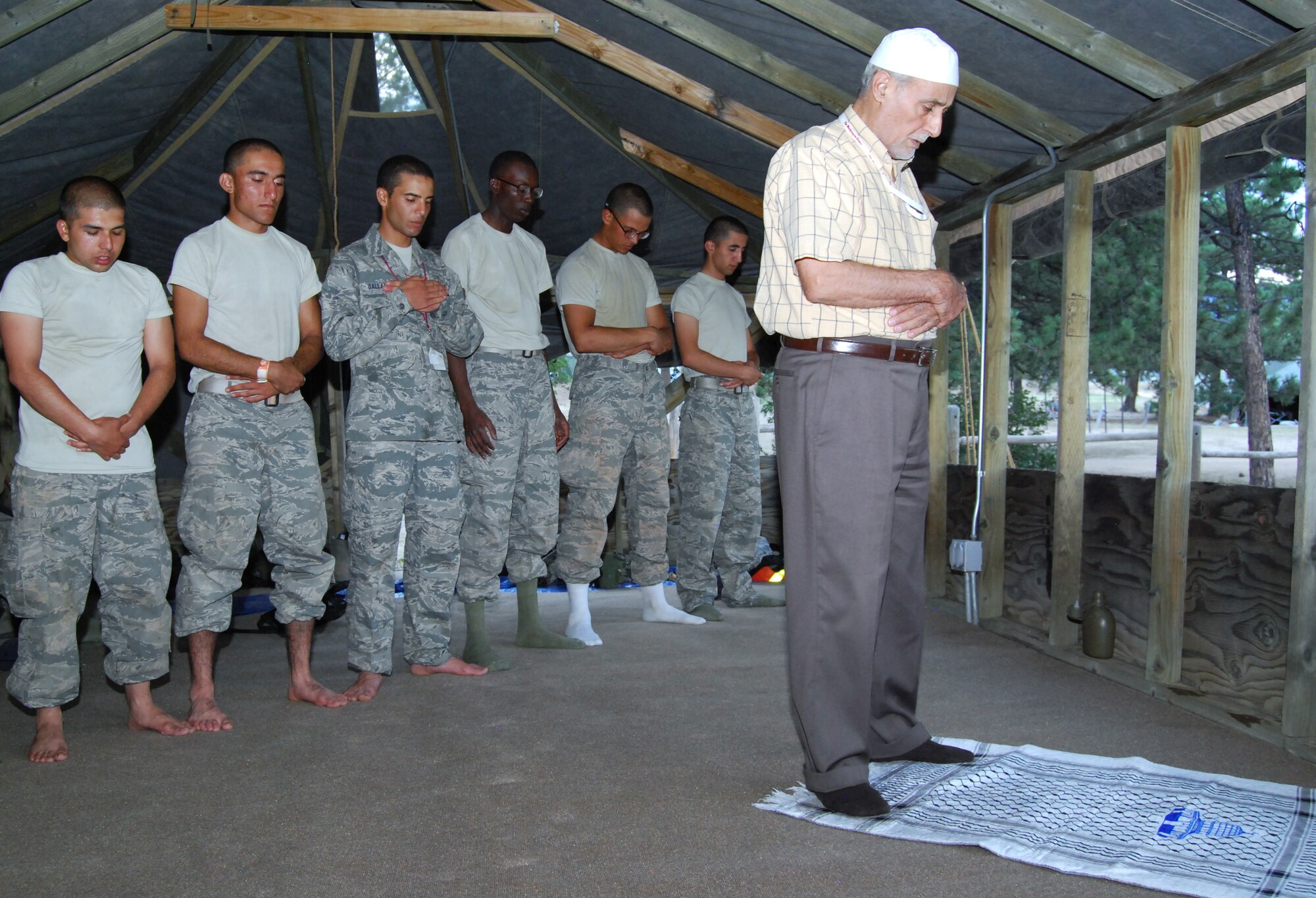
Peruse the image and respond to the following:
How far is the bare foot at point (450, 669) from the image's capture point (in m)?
3.92

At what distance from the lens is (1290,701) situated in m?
2.93

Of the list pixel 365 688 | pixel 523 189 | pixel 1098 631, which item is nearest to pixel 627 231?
pixel 523 189

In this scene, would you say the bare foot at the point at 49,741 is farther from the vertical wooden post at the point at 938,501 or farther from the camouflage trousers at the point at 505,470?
the vertical wooden post at the point at 938,501

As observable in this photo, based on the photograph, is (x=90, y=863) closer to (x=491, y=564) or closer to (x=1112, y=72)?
(x=491, y=564)

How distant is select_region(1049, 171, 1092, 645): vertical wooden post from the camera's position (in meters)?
4.14

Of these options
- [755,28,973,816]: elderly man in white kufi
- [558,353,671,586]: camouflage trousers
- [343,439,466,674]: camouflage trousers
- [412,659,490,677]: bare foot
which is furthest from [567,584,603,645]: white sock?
[755,28,973,816]: elderly man in white kufi

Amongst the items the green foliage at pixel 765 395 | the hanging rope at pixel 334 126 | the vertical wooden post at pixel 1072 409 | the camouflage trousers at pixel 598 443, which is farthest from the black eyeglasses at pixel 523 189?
the green foliage at pixel 765 395

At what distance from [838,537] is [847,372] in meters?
0.39

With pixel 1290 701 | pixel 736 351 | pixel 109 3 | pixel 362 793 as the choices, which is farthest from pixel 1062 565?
pixel 109 3

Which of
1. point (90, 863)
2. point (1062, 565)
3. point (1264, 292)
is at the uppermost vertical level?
point (1264, 292)

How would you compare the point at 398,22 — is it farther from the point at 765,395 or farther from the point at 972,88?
the point at 765,395

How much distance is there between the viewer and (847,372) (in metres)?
2.42

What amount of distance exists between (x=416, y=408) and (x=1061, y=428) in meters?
2.55

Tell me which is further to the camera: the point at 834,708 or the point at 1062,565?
the point at 1062,565
